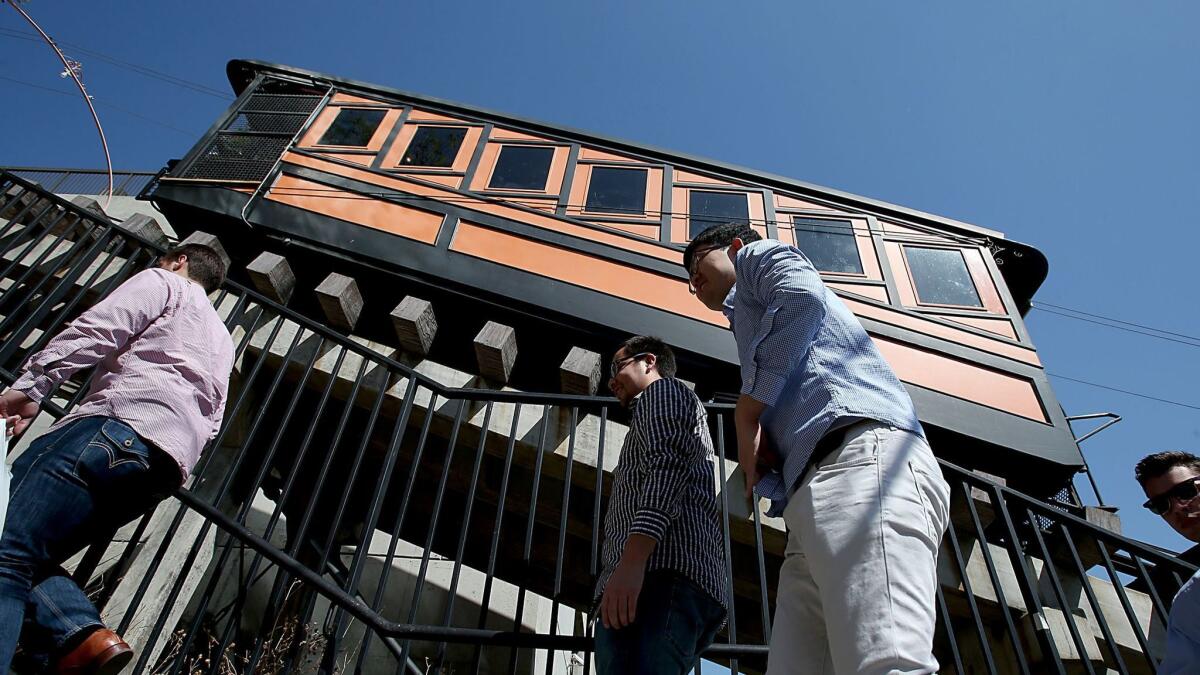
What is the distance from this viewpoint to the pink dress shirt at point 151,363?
6.93 feet

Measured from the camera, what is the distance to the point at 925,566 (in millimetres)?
1356

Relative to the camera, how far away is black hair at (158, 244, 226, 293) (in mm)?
2766

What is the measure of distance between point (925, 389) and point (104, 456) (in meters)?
6.72

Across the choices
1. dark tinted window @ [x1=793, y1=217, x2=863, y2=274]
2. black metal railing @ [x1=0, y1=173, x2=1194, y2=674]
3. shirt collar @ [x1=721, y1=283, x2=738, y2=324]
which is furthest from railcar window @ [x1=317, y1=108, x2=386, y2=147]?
shirt collar @ [x1=721, y1=283, x2=738, y2=324]

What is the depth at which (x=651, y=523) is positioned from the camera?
1.82 metres

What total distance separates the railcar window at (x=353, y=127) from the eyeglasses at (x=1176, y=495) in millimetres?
8735

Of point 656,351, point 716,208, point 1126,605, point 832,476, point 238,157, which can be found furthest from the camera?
point 716,208

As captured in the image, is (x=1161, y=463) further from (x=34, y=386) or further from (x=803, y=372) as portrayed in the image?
(x=34, y=386)

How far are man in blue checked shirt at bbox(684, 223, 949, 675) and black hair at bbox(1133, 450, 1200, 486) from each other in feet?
5.85

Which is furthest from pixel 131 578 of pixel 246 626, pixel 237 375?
pixel 246 626

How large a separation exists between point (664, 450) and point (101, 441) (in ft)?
6.02

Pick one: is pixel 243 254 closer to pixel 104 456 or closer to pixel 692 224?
pixel 692 224

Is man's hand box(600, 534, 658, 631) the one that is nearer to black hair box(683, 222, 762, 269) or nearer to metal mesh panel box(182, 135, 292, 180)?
black hair box(683, 222, 762, 269)

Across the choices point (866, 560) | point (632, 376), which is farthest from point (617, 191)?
point (866, 560)
